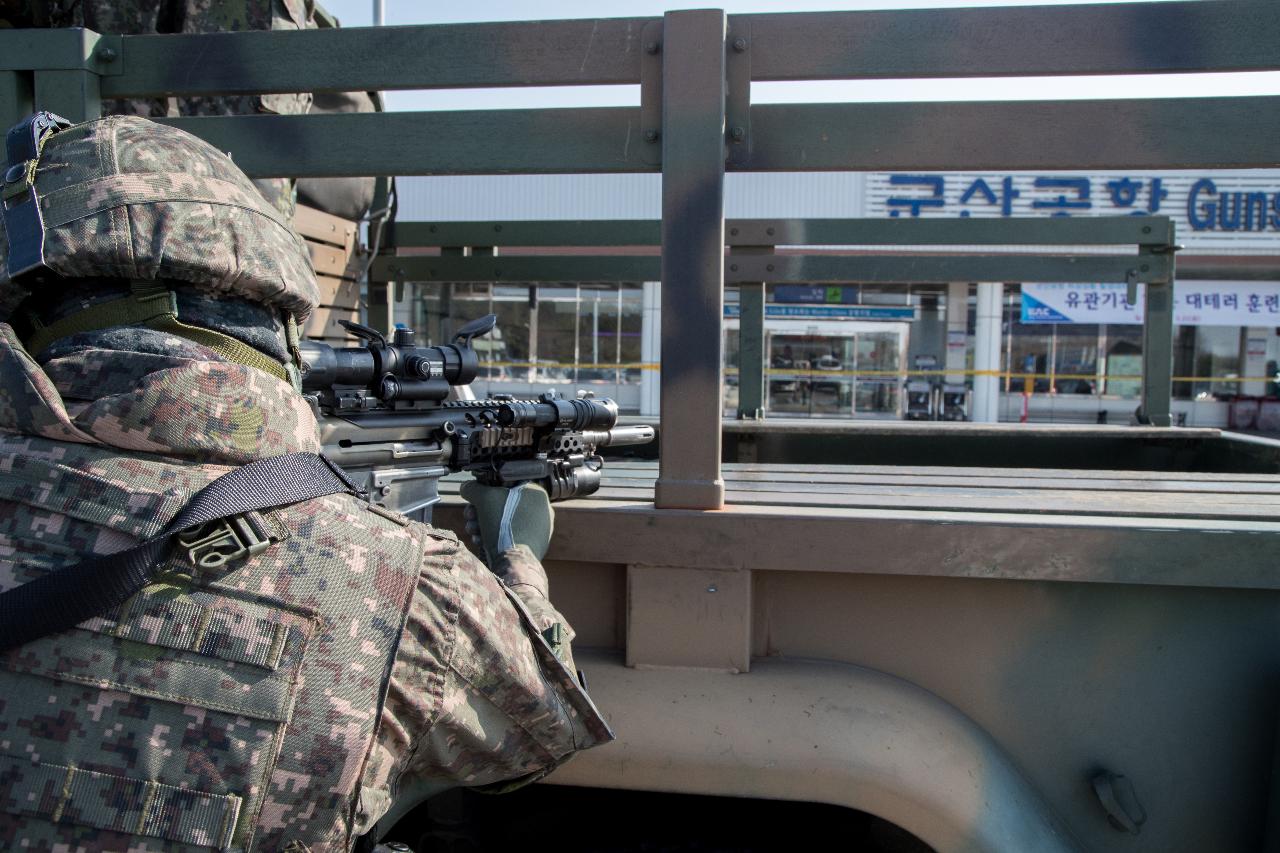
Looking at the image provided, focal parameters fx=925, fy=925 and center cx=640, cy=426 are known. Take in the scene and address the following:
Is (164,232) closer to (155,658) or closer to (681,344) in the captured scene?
(155,658)

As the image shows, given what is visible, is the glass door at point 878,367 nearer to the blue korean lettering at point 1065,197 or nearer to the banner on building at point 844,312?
the banner on building at point 844,312

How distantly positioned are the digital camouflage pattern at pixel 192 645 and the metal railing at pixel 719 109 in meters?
0.81

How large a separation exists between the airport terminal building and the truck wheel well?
15.2 m

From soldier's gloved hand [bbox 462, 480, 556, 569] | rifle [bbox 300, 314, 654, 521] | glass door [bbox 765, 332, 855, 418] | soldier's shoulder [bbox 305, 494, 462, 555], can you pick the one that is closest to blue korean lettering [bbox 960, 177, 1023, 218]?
glass door [bbox 765, 332, 855, 418]

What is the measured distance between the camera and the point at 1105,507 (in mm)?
1884

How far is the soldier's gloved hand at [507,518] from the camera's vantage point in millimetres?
1674

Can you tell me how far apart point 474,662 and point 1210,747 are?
4.55 ft

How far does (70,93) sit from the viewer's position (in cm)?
195

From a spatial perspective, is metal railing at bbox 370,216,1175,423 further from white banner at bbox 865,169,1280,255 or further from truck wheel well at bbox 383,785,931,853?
white banner at bbox 865,169,1280,255

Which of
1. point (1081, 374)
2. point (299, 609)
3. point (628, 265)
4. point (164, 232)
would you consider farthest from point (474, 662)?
point (1081, 374)

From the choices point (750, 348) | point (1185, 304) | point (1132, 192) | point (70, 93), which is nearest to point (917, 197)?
point (1132, 192)

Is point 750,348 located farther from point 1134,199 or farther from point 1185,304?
point 1185,304

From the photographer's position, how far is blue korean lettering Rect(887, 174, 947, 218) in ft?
58.2

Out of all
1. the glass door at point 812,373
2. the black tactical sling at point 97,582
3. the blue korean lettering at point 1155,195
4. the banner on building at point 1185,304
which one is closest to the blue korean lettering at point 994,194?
the banner on building at point 1185,304
